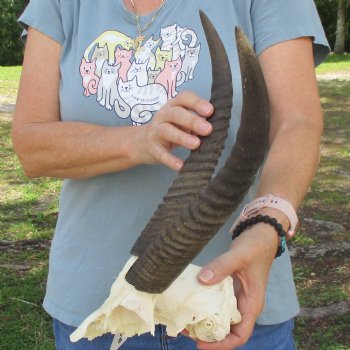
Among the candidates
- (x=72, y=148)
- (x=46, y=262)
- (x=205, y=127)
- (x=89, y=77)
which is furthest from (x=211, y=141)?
(x=46, y=262)

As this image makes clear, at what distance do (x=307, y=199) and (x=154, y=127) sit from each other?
20.7 ft

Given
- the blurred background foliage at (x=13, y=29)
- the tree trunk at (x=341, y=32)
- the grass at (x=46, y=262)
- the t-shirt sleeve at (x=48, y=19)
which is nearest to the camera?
the t-shirt sleeve at (x=48, y=19)

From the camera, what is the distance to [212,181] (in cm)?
159

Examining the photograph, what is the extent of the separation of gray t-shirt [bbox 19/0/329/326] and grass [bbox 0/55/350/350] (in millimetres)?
2826

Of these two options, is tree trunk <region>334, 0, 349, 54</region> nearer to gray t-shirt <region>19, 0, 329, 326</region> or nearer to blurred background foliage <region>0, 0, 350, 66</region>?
blurred background foliage <region>0, 0, 350, 66</region>

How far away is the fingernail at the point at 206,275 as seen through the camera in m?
1.77

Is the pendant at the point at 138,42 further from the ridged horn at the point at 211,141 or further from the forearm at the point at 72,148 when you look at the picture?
the ridged horn at the point at 211,141

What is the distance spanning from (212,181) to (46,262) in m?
4.96

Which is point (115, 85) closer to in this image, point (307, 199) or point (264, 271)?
point (264, 271)

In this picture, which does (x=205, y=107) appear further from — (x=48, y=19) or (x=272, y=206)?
(x=48, y=19)

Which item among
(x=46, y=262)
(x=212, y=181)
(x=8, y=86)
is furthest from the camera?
(x=8, y=86)

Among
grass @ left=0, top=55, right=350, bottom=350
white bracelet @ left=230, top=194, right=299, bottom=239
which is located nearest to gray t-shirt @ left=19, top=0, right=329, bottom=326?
white bracelet @ left=230, top=194, right=299, bottom=239

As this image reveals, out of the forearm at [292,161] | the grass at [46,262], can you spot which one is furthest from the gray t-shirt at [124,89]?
the grass at [46,262]

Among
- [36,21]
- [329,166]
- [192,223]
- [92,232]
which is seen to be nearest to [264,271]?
[192,223]
